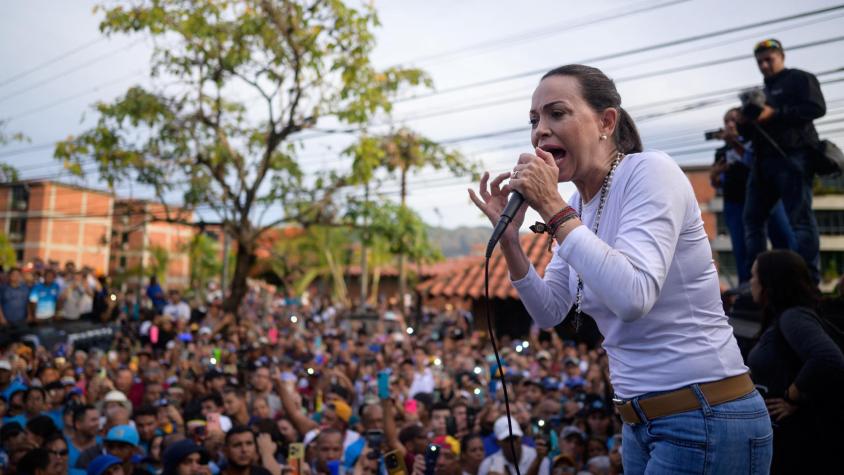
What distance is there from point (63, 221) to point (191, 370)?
187ft

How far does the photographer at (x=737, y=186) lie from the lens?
4887mm

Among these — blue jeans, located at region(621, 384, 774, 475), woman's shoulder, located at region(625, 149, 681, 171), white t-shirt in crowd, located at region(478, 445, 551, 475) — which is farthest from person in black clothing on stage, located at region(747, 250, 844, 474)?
white t-shirt in crowd, located at region(478, 445, 551, 475)

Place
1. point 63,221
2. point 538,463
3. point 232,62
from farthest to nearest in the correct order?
1. point 63,221
2. point 232,62
3. point 538,463

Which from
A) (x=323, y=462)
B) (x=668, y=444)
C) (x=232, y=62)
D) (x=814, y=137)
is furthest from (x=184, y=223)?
(x=668, y=444)

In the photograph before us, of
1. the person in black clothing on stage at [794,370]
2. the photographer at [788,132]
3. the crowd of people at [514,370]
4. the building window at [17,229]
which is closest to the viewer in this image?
the crowd of people at [514,370]

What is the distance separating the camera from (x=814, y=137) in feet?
14.8

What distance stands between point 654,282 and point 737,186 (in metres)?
4.50

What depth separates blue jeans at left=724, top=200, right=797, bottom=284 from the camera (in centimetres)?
493

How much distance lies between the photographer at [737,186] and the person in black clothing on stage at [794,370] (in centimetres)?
205

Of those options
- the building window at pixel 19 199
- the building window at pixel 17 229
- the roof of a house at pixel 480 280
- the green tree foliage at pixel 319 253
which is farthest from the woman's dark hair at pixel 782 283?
the building window at pixel 19 199

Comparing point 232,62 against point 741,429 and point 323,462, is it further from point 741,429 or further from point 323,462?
point 741,429

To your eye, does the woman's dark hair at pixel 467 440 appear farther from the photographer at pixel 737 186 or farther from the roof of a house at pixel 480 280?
the roof of a house at pixel 480 280

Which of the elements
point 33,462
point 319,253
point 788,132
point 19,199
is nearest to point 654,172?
point 788,132

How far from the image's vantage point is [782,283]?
278cm
